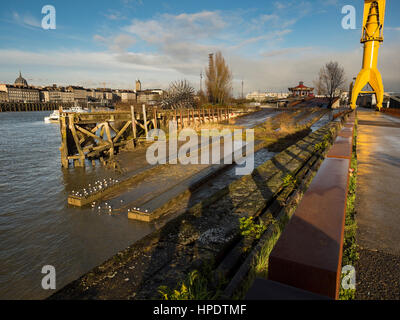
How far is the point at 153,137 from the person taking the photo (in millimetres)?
16891

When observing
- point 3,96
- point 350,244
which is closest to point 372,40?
point 350,244

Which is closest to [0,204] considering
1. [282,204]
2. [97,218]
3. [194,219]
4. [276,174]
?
[97,218]

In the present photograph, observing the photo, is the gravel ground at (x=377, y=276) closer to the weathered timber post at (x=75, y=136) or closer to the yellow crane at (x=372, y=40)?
the weathered timber post at (x=75, y=136)

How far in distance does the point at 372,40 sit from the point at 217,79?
2564cm

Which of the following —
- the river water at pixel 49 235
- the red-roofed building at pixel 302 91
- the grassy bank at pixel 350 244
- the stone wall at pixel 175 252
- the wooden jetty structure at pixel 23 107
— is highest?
the red-roofed building at pixel 302 91

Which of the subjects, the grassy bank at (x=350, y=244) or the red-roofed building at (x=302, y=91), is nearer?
the grassy bank at (x=350, y=244)

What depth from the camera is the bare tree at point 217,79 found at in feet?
136

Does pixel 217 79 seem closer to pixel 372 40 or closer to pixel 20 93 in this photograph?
pixel 372 40

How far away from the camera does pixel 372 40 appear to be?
1836 cm

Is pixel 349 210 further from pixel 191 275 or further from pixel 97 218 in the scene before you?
pixel 97 218

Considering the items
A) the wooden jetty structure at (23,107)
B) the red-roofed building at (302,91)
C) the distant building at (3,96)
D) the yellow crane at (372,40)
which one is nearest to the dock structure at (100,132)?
the yellow crane at (372,40)

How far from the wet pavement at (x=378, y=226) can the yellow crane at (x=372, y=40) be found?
14.5 metres

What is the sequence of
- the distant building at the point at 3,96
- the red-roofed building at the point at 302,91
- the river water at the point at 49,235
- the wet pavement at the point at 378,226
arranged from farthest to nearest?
the distant building at the point at 3,96 < the red-roofed building at the point at 302,91 < the river water at the point at 49,235 < the wet pavement at the point at 378,226

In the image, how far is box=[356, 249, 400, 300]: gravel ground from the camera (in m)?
2.56
